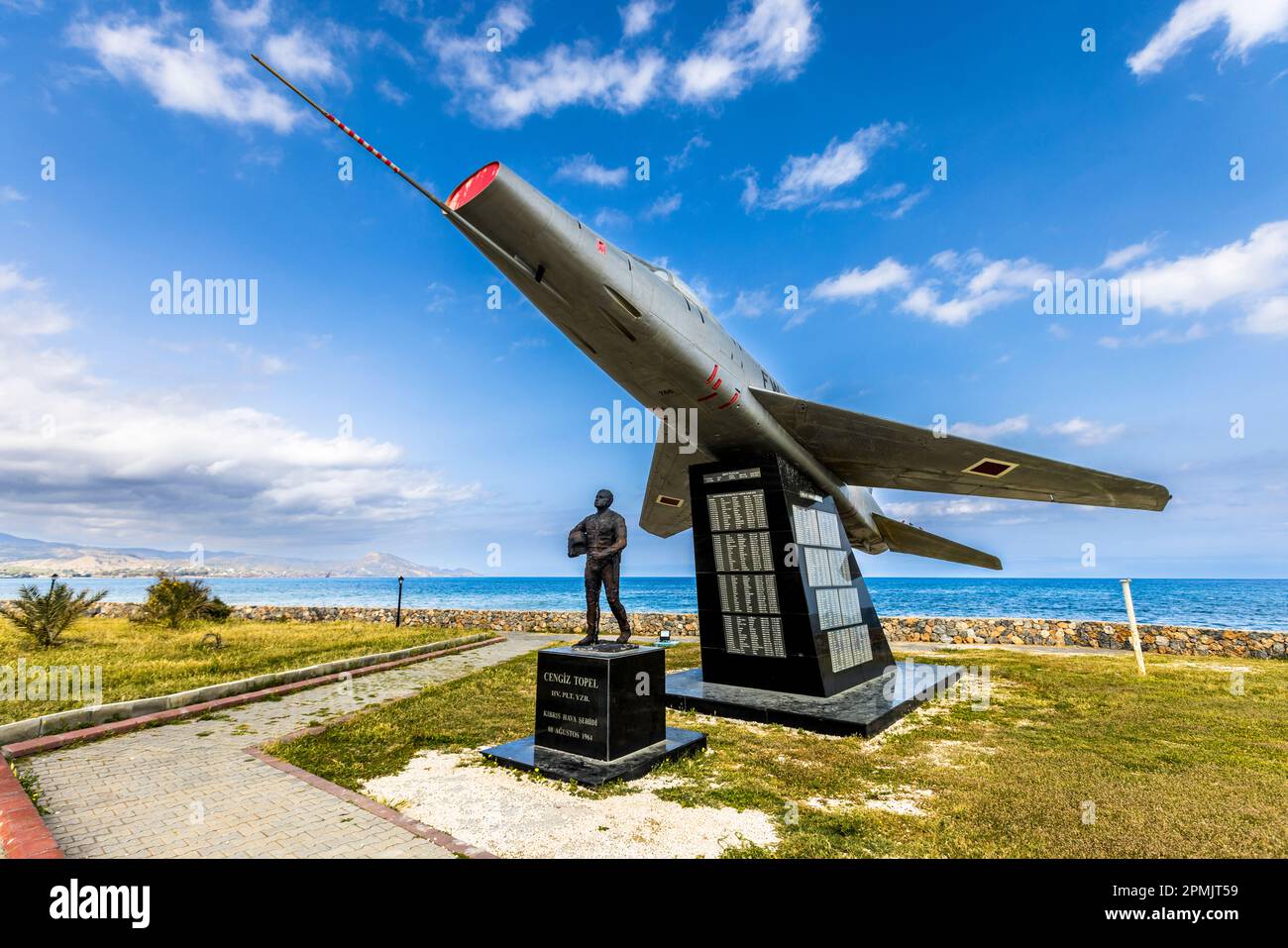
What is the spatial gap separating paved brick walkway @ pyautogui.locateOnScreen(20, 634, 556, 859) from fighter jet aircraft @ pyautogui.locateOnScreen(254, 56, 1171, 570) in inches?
248

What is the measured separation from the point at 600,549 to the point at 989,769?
17.8 ft

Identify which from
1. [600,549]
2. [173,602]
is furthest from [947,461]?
[173,602]

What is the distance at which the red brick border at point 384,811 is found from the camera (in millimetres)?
4359

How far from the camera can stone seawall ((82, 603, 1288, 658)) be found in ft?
57.6

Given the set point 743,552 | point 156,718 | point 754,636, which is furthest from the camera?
point 743,552

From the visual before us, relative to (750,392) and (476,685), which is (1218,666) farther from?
(476,685)

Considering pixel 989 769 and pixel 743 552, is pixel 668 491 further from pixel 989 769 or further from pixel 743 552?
pixel 989 769

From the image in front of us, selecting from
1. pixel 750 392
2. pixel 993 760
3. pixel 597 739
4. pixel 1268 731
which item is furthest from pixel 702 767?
pixel 1268 731

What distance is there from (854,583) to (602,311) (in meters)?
7.99

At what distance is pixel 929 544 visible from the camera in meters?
16.3

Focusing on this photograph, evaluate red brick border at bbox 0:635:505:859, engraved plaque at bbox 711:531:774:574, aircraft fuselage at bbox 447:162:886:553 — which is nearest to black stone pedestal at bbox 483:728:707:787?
red brick border at bbox 0:635:505:859

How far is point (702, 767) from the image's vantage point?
660cm

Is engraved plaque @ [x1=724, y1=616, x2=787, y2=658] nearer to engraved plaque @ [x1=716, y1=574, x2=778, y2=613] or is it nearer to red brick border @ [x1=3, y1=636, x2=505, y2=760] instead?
engraved plaque @ [x1=716, y1=574, x2=778, y2=613]

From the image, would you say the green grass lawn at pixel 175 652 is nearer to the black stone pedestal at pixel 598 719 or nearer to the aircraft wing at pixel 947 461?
the black stone pedestal at pixel 598 719
